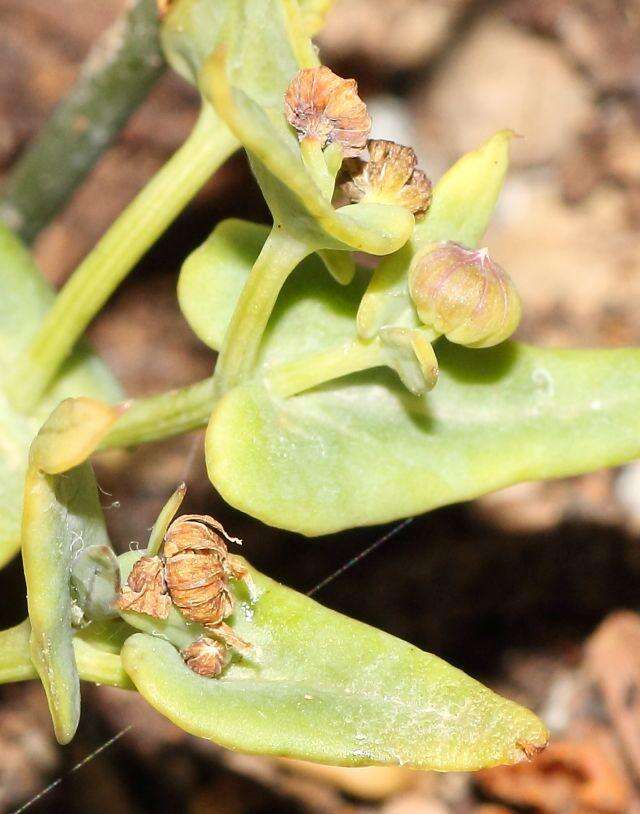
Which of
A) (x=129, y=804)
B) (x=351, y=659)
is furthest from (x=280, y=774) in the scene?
(x=351, y=659)

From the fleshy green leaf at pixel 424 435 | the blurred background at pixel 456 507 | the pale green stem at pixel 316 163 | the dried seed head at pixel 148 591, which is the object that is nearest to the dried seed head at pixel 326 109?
the pale green stem at pixel 316 163

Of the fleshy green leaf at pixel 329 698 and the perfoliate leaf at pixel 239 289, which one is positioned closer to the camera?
the fleshy green leaf at pixel 329 698

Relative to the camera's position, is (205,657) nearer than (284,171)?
No

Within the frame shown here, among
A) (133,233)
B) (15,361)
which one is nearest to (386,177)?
(133,233)

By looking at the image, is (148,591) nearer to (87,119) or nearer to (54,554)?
(54,554)

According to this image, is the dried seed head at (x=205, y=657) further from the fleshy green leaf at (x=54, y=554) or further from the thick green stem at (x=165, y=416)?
the thick green stem at (x=165, y=416)

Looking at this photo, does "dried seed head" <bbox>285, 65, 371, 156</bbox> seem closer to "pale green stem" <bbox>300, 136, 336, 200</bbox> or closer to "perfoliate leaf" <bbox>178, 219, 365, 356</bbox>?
"pale green stem" <bbox>300, 136, 336, 200</bbox>
